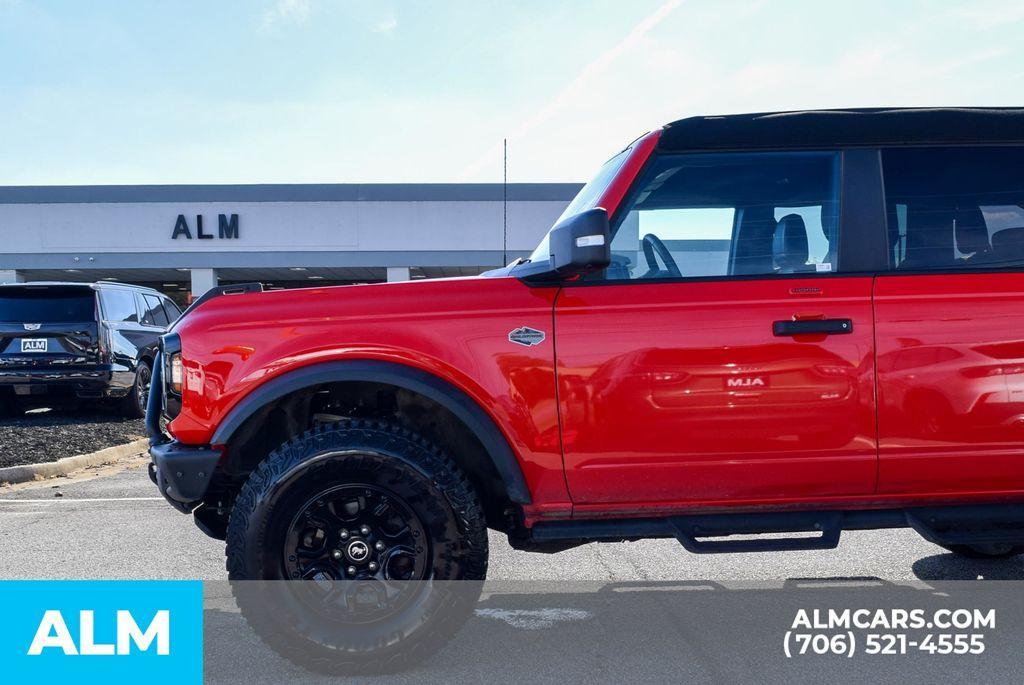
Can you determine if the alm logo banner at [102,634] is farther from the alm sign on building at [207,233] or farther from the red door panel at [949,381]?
the alm sign on building at [207,233]

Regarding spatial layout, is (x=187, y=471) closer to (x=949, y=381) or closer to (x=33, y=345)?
(x=949, y=381)

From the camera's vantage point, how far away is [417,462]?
3.22 m

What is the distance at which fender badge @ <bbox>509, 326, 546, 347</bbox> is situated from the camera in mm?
3309

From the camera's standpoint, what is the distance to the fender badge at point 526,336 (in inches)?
130

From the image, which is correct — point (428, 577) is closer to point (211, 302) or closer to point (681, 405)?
point (681, 405)

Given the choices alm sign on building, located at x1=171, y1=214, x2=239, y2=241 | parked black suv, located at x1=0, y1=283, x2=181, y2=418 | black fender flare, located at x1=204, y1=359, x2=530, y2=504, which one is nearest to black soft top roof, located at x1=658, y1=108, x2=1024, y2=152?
black fender flare, located at x1=204, y1=359, x2=530, y2=504

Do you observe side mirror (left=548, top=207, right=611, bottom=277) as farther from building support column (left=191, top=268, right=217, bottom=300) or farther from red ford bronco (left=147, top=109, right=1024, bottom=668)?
building support column (left=191, top=268, right=217, bottom=300)

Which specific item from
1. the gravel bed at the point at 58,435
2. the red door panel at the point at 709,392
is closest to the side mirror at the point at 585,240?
the red door panel at the point at 709,392

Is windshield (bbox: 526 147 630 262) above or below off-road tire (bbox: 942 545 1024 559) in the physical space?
above

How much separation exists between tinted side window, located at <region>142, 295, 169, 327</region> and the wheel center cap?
411 inches

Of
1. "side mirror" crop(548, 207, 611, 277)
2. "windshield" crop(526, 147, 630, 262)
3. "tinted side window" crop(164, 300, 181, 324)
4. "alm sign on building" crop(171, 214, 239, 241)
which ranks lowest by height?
"tinted side window" crop(164, 300, 181, 324)

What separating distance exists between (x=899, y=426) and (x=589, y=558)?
2100 millimetres

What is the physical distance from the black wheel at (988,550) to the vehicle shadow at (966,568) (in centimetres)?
2

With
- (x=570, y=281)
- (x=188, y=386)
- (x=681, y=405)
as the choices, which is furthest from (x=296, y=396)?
(x=681, y=405)
